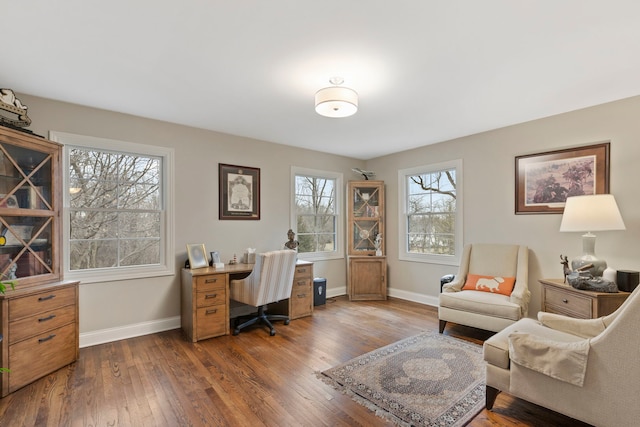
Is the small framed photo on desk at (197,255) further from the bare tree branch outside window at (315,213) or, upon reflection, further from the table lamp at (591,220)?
the table lamp at (591,220)

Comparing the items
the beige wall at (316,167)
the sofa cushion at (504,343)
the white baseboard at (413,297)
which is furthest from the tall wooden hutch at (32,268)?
the white baseboard at (413,297)

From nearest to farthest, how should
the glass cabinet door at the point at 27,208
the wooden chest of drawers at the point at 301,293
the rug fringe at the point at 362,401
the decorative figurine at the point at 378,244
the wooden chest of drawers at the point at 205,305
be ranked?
1. the rug fringe at the point at 362,401
2. the glass cabinet door at the point at 27,208
3. the wooden chest of drawers at the point at 205,305
4. the wooden chest of drawers at the point at 301,293
5. the decorative figurine at the point at 378,244

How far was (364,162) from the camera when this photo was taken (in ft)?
18.8

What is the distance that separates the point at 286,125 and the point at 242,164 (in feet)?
3.02

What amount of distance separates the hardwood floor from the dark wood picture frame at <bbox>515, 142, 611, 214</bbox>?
166 cm

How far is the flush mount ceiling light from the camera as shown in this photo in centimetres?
246

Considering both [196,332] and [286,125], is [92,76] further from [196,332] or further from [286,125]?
[196,332]

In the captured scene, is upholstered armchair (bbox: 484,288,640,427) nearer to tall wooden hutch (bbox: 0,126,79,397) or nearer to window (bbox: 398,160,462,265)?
window (bbox: 398,160,462,265)

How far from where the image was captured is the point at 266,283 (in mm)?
3414

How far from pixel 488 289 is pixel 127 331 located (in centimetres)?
406

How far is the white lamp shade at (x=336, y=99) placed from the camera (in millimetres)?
2465

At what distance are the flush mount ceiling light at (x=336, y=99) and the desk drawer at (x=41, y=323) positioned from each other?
2.85 meters

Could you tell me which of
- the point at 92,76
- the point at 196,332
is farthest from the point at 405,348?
the point at 92,76

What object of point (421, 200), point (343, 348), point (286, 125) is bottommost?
point (343, 348)
